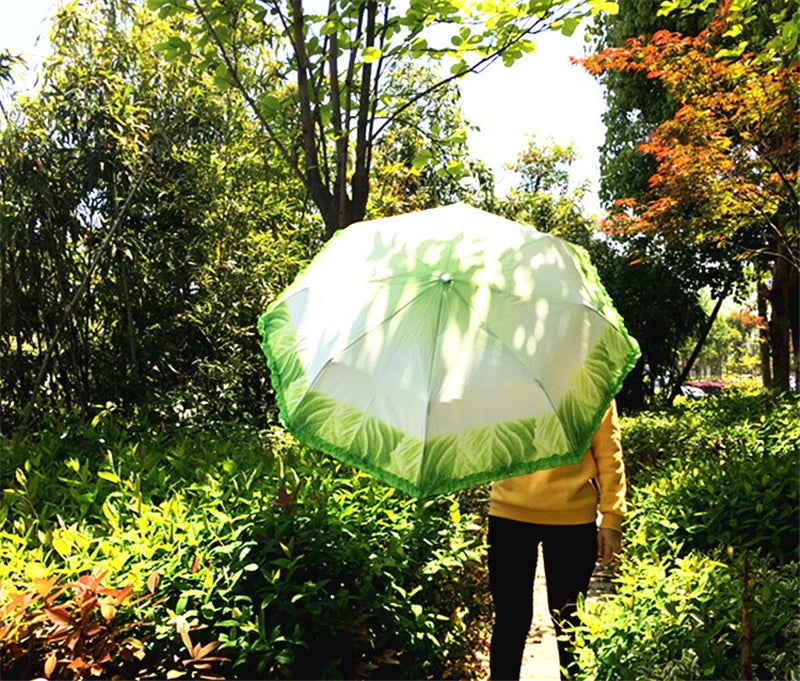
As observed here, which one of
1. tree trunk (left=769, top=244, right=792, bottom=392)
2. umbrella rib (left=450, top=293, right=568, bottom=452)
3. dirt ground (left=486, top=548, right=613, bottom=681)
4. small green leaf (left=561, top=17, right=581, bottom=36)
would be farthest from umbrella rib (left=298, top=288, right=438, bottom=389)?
tree trunk (left=769, top=244, right=792, bottom=392)

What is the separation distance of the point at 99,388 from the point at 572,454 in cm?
424

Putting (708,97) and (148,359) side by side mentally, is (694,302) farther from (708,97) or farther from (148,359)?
(148,359)

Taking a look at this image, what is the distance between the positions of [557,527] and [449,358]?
36.4 inches

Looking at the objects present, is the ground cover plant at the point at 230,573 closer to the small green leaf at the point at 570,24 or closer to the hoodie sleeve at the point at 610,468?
the hoodie sleeve at the point at 610,468

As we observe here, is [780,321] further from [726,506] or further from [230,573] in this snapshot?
[230,573]

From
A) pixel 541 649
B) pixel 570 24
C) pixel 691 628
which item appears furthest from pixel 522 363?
pixel 570 24

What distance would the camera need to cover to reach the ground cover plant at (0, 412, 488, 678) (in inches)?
79.7

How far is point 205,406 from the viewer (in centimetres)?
554

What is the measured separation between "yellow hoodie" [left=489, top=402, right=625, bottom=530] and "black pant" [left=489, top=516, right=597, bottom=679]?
4 cm

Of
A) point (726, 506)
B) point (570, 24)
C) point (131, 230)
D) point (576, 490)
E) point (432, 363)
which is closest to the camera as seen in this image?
point (432, 363)

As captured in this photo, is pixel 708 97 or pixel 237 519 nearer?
pixel 237 519

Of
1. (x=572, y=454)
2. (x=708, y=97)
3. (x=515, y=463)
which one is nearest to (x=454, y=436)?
(x=515, y=463)

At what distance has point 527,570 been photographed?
267 centimetres

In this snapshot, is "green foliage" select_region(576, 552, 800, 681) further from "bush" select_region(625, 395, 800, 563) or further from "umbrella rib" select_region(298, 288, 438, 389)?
"umbrella rib" select_region(298, 288, 438, 389)
